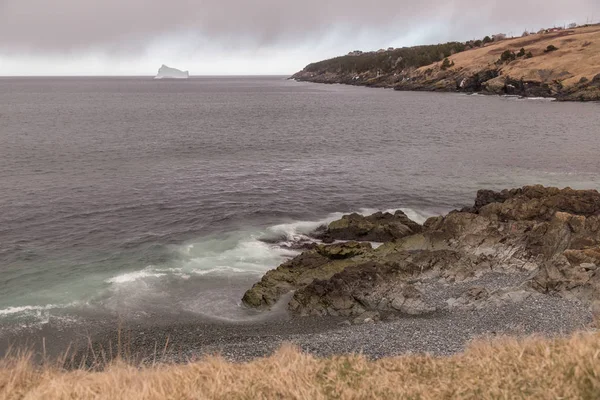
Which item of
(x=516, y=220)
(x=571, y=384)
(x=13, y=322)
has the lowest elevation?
(x=13, y=322)

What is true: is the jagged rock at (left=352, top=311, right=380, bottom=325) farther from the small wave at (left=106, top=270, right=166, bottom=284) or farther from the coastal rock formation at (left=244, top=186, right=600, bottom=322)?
the small wave at (left=106, top=270, right=166, bottom=284)

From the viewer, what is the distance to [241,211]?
1807 inches

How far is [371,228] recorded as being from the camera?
38375 millimetres

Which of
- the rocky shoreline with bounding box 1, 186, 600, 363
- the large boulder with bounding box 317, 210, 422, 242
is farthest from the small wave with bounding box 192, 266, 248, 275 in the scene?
the large boulder with bounding box 317, 210, 422, 242

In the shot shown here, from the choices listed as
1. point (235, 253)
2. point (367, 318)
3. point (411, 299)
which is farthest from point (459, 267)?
point (235, 253)

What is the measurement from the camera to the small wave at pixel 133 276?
102ft

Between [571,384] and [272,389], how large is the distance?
19.6 feet

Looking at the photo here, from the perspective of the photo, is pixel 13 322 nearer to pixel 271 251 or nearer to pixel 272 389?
pixel 271 251

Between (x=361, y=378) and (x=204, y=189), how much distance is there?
45.7 meters

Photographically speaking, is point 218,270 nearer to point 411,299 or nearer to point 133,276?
point 133,276

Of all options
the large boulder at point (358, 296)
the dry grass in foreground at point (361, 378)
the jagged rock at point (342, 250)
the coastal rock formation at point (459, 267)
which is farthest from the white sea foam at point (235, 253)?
the dry grass in foreground at point (361, 378)

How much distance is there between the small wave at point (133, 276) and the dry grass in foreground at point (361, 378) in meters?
19.3

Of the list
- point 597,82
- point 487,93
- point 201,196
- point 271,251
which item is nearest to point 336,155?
point 201,196

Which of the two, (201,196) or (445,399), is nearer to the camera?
(445,399)
